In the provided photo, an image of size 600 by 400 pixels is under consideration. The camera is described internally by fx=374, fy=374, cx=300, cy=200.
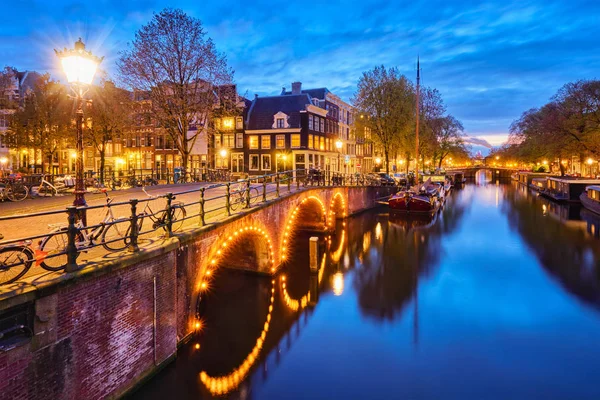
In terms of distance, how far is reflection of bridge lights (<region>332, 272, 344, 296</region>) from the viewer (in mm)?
16953

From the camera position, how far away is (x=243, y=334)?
12.6 meters

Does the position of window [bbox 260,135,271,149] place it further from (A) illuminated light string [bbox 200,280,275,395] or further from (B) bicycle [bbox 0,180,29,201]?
(A) illuminated light string [bbox 200,280,275,395]

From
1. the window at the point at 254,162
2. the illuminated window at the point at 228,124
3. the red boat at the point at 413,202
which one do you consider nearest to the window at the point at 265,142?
the window at the point at 254,162

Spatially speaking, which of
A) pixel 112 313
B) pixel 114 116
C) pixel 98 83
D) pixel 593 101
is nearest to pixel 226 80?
pixel 114 116

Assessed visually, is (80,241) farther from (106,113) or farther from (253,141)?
(253,141)

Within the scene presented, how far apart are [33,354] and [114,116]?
27.6 m

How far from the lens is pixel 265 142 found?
47406mm

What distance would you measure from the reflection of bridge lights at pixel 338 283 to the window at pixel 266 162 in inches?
1158

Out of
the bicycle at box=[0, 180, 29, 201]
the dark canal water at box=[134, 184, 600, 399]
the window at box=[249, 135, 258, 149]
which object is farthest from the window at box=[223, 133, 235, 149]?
the bicycle at box=[0, 180, 29, 201]

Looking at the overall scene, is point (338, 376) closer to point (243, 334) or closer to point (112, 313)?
point (243, 334)

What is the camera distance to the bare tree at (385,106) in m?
44.6

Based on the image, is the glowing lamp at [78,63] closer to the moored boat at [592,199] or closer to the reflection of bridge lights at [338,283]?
the reflection of bridge lights at [338,283]

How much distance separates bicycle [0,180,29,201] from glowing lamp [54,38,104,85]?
11109mm

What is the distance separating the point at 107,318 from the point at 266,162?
40.7 m
